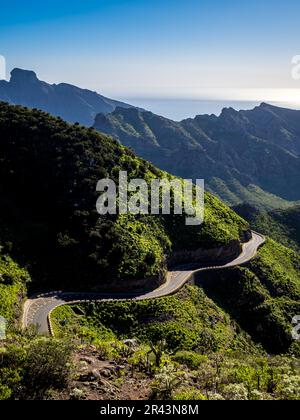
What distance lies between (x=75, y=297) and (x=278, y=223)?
129244mm

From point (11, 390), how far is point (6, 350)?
133 inches

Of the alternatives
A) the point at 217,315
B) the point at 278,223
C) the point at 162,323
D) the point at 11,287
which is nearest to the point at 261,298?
the point at 217,315

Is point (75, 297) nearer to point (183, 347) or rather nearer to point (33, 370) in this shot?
point (183, 347)

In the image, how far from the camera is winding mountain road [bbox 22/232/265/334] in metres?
52.2

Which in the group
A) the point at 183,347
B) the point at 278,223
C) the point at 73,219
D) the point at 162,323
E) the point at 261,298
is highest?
the point at 278,223

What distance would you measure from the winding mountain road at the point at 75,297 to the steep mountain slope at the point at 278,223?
78.2 meters

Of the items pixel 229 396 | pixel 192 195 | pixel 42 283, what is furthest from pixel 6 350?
pixel 192 195

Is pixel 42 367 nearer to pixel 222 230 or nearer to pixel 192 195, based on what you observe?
pixel 222 230

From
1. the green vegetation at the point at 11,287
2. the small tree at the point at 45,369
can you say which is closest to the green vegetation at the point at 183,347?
the small tree at the point at 45,369

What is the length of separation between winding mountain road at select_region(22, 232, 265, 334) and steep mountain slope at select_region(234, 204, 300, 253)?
257 feet

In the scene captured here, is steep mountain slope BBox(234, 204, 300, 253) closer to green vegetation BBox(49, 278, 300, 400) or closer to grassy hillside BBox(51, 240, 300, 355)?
grassy hillside BBox(51, 240, 300, 355)

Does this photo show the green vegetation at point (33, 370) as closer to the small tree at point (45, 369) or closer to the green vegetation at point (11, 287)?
the small tree at point (45, 369)

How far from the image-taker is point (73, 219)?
6894 centimetres

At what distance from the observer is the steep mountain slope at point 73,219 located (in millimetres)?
63469
